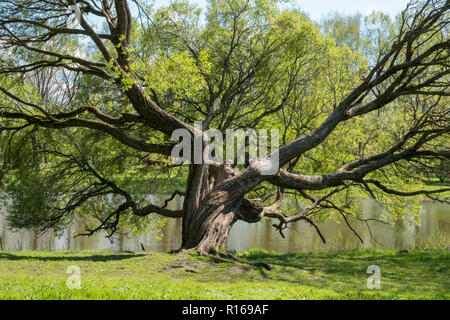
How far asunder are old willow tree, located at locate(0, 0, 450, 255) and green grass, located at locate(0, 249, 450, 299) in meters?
1.55

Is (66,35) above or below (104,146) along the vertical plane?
above

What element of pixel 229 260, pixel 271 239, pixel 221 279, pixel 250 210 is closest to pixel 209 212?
pixel 229 260

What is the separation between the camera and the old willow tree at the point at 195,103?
32.9 feet

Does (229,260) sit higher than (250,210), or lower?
lower

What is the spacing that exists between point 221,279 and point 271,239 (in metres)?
13.2

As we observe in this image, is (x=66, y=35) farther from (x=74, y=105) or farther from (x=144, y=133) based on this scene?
(x=144, y=133)

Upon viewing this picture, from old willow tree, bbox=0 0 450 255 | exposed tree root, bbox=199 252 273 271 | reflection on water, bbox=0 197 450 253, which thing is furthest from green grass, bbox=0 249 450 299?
reflection on water, bbox=0 197 450 253

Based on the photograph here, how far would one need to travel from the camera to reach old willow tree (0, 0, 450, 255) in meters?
10.0

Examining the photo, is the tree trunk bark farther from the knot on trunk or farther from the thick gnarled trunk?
the knot on trunk

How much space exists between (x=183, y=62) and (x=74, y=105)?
603 centimetres

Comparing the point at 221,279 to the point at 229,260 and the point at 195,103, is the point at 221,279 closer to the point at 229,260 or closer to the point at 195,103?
the point at 229,260

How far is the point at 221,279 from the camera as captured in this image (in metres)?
7.27
